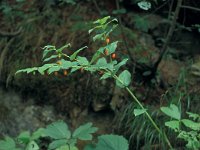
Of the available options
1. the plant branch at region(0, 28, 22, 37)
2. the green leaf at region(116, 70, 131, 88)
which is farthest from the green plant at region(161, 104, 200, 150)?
the plant branch at region(0, 28, 22, 37)

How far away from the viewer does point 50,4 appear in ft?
13.2

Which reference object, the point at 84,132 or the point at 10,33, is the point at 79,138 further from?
the point at 10,33

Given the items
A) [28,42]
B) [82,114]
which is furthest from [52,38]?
[82,114]

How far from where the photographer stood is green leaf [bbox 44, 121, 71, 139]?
2225 mm

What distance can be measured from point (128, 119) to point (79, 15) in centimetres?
125

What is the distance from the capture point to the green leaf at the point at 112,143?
2.13 m

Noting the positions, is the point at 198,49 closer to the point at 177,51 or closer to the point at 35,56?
the point at 177,51

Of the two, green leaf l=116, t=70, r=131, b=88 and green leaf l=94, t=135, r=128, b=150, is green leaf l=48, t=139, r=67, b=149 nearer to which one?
green leaf l=94, t=135, r=128, b=150

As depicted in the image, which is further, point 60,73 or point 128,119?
point 60,73

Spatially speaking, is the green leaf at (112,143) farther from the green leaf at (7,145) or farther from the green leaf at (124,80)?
the green leaf at (7,145)

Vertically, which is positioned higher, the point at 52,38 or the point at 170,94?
the point at 52,38

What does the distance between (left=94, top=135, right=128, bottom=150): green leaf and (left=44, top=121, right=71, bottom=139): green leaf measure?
0.62 feet

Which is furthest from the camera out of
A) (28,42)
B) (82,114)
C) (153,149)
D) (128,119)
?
(28,42)

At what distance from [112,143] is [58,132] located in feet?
1.02
